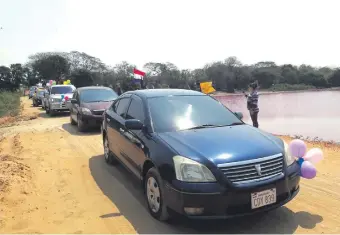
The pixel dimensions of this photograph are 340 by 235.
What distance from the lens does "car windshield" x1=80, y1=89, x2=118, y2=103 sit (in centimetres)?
1135

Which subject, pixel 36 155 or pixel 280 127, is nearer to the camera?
pixel 36 155

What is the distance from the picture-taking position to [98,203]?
4684 millimetres

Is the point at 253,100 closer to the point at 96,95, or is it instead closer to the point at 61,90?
the point at 96,95

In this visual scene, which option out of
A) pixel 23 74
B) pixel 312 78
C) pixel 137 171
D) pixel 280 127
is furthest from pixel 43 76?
pixel 137 171

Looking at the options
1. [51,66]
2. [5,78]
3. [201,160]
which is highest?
[51,66]

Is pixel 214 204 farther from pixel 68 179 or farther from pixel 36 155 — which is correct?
pixel 36 155

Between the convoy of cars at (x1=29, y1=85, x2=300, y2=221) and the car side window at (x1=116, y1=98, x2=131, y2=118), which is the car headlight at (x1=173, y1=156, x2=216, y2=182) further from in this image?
the car side window at (x1=116, y1=98, x2=131, y2=118)

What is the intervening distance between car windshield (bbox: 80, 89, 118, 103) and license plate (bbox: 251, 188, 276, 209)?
28.5 feet

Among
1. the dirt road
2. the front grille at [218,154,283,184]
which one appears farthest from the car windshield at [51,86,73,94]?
the front grille at [218,154,283,184]

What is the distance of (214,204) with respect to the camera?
335 centimetres

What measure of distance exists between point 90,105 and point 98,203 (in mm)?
6575

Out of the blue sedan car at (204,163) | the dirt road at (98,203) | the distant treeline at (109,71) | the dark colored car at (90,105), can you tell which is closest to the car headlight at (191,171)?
the blue sedan car at (204,163)

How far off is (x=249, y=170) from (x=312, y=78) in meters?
55.0

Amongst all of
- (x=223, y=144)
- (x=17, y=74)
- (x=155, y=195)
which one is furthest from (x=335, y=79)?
(x=17, y=74)
